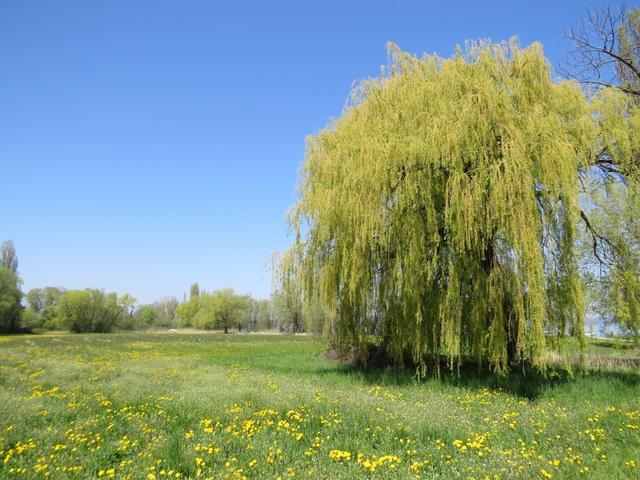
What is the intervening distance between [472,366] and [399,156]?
767cm

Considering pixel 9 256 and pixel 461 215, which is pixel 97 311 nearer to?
pixel 9 256

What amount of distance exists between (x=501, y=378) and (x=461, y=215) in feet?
15.8

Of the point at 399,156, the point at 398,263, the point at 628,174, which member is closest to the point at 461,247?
the point at 398,263

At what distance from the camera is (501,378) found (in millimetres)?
11516

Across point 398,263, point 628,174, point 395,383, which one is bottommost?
point 395,383

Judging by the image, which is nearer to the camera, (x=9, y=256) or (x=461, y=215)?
(x=461, y=215)

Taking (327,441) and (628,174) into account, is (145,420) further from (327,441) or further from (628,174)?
(628,174)

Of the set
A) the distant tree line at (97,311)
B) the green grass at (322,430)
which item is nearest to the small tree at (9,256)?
the distant tree line at (97,311)

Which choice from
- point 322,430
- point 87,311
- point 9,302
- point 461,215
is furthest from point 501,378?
point 87,311

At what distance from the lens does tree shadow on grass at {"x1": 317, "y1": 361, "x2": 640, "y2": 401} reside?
34.9 ft

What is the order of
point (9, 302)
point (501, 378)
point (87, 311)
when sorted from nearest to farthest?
1. point (501, 378)
2. point (9, 302)
3. point (87, 311)

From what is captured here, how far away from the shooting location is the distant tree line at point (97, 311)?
6431cm

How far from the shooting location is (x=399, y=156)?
11.2 metres

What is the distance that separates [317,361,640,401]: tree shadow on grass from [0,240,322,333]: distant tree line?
24.8 m
